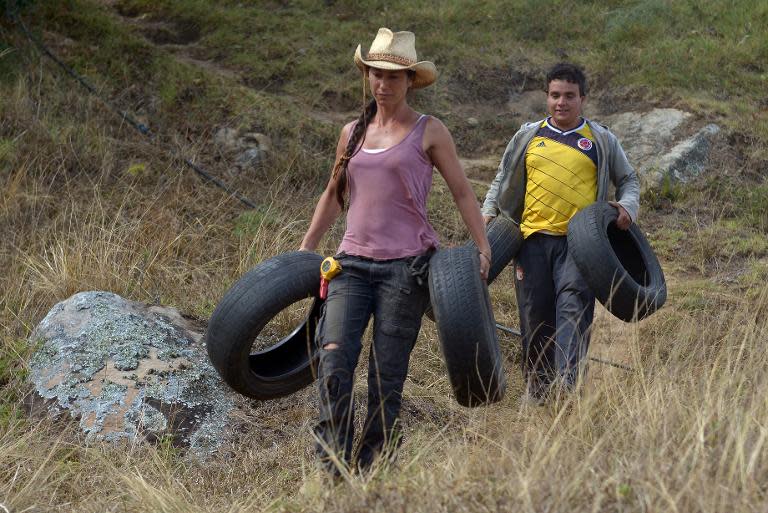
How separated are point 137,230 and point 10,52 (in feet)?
11.2

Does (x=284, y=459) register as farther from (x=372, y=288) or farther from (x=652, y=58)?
(x=652, y=58)

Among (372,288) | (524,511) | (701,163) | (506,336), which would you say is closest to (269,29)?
(701,163)

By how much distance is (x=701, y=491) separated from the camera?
310 cm

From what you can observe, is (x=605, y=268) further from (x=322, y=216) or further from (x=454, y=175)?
(x=322, y=216)

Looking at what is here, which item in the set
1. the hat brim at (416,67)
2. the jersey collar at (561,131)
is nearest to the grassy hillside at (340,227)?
the jersey collar at (561,131)

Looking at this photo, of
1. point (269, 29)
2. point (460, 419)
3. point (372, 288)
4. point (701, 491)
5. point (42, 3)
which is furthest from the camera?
point (269, 29)

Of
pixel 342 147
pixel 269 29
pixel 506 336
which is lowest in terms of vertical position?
pixel 506 336

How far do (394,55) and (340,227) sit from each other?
14.8 feet

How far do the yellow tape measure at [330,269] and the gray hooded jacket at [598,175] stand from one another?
1.45 metres

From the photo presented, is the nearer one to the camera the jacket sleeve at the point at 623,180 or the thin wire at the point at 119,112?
the jacket sleeve at the point at 623,180

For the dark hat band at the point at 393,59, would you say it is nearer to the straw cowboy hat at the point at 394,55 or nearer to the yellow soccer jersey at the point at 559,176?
the straw cowboy hat at the point at 394,55

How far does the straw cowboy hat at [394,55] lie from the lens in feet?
14.6

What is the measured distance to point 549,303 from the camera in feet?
18.3

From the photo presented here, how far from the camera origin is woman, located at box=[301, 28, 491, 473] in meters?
4.34
